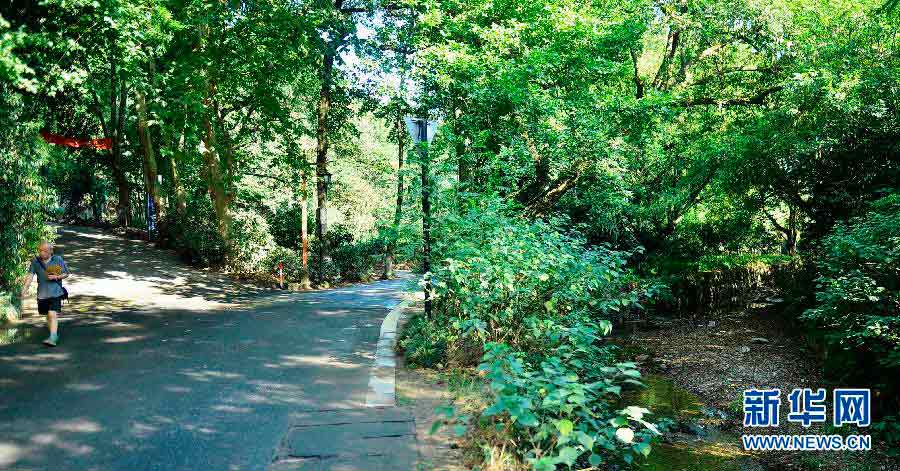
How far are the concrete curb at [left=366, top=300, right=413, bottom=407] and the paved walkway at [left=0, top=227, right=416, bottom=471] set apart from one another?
15 cm

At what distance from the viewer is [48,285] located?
8.39 m

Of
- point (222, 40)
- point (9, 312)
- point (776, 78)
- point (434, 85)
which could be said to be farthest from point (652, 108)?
point (9, 312)

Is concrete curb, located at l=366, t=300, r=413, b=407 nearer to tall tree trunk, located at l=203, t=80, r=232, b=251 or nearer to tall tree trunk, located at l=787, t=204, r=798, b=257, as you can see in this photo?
tall tree trunk, located at l=203, t=80, r=232, b=251

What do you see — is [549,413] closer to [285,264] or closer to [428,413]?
[428,413]

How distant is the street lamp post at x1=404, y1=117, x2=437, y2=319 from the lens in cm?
905

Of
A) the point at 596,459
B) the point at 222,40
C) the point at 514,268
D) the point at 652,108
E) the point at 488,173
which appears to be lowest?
the point at 596,459

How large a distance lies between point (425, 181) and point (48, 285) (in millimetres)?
5826

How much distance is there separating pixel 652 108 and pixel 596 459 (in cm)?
1075

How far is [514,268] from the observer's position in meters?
6.93

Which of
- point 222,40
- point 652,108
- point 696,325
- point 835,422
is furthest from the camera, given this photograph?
point 222,40

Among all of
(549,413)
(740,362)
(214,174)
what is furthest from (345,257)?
(549,413)

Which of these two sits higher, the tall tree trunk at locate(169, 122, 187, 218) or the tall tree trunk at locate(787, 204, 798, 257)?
the tall tree trunk at locate(169, 122, 187, 218)

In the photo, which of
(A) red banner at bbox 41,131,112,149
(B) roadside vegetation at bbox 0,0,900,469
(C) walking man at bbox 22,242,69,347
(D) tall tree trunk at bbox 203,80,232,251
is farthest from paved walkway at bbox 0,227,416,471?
(A) red banner at bbox 41,131,112,149

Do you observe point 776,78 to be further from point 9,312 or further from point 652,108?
point 9,312
